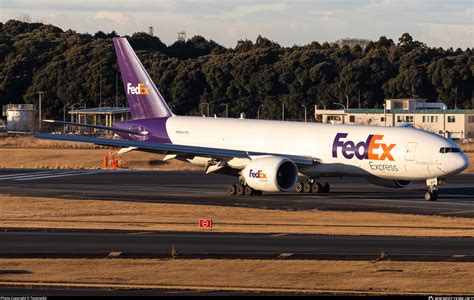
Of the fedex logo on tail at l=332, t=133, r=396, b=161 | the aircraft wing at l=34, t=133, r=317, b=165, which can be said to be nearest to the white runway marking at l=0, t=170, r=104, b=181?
the aircraft wing at l=34, t=133, r=317, b=165

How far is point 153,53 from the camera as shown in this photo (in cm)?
15525

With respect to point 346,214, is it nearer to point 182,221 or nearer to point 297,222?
point 297,222

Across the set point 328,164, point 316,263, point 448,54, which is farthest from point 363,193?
point 448,54

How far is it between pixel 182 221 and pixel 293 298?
677 inches

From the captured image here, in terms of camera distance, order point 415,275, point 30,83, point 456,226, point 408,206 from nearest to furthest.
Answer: point 415,275, point 456,226, point 408,206, point 30,83

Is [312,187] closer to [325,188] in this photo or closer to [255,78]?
[325,188]

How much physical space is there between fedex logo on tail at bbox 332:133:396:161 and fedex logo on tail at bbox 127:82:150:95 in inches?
495

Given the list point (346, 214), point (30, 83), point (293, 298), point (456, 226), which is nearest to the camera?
point (293, 298)

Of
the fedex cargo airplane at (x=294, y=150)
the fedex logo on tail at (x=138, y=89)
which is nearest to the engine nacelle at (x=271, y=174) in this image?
the fedex cargo airplane at (x=294, y=150)

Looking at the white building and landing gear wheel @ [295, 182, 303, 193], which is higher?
the white building

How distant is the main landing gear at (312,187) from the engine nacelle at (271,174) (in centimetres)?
280

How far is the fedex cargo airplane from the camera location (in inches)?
1885

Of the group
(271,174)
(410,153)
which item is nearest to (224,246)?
(271,174)

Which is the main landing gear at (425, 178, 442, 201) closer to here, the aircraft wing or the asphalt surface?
the asphalt surface
